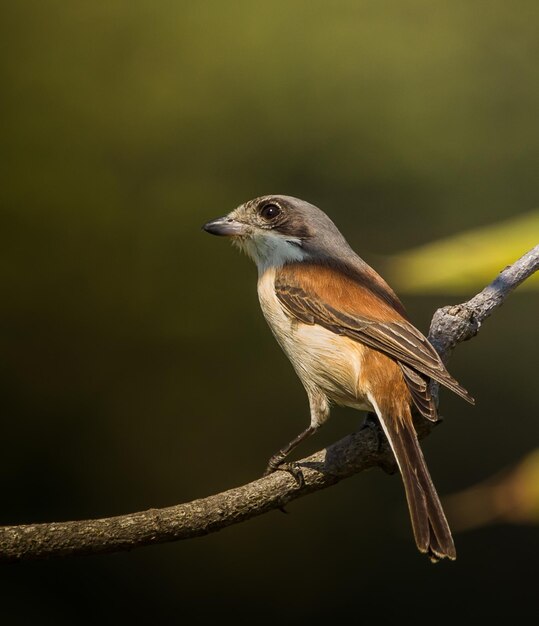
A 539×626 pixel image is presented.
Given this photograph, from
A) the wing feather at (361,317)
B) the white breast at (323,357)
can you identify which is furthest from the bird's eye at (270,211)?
the white breast at (323,357)

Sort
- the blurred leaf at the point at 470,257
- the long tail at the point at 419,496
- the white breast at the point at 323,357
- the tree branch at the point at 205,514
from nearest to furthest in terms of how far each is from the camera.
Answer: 1. the blurred leaf at the point at 470,257
2. the tree branch at the point at 205,514
3. the long tail at the point at 419,496
4. the white breast at the point at 323,357

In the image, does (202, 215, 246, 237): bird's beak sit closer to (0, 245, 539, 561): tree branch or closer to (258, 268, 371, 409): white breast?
(258, 268, 371, 409): white breast

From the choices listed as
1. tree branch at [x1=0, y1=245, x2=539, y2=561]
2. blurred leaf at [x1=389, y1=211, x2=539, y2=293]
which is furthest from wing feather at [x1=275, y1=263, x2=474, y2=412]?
blurred leaf at [x1=389, y1=211, x2=539, y2=293]

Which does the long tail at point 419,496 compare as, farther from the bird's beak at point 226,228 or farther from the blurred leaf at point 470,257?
the bird's beak at point 226,228

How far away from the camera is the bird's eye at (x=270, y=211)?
Result: 8.50 ft

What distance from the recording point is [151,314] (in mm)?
4496

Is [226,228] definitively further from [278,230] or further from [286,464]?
[286,464]

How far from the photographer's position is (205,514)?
1762 mm

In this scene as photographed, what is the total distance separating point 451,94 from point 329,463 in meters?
3.85

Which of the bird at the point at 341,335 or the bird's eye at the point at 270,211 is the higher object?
the bird's eye at the point at 270,211

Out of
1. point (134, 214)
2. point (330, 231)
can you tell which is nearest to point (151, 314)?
point (134, 214)

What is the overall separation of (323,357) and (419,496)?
19.2 inches

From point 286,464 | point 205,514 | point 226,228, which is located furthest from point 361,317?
point 205,514

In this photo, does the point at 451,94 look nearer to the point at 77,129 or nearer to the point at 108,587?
the point at 77,129
